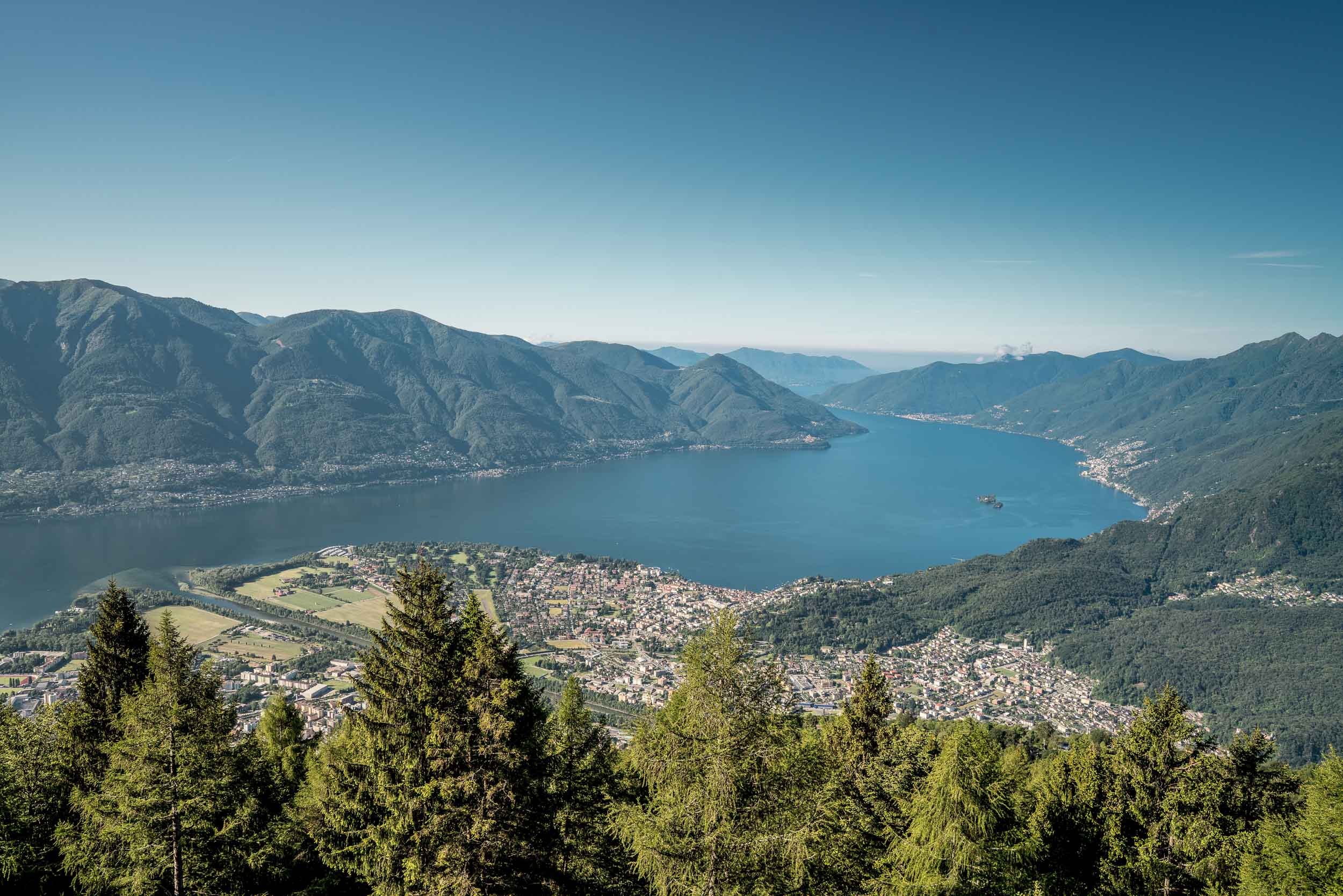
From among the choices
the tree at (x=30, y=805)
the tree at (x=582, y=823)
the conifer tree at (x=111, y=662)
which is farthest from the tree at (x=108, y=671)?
the tree at (x=582, y=823)

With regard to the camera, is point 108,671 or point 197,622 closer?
point 108,671

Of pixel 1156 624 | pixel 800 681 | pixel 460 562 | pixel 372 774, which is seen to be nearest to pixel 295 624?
pixel 460 562

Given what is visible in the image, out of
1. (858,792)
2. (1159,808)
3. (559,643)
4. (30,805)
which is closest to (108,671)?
(30,805)

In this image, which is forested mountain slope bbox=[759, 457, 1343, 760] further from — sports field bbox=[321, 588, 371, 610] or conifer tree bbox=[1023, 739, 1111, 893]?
conifer tree bbox=[1023, 739, 1111, 893]

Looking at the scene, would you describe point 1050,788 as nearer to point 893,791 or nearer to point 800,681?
point 893,791

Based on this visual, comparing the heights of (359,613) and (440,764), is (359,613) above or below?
below

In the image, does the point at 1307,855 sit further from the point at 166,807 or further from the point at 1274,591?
the point at 1274,591

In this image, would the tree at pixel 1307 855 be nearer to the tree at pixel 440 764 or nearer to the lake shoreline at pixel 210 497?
the tree at pixel 440 764

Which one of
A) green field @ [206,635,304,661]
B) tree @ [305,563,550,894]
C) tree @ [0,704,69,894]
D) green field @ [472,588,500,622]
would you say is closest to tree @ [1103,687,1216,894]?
tree @ [305,563,550,894]
